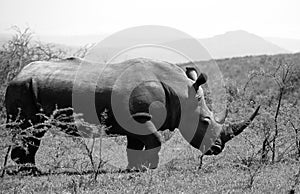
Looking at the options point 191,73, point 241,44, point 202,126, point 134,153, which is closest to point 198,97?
point 202,126

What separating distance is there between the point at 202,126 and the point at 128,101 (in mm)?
1818

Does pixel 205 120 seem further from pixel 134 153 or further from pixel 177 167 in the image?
pixel 134 153

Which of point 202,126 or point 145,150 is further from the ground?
point 202,126

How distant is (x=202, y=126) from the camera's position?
10953 mm

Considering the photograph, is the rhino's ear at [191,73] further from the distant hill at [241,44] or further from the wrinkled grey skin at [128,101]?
the distant hill at [241,44]

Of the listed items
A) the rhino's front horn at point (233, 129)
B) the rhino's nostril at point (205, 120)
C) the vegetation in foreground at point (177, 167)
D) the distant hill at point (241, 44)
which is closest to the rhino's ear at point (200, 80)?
the rhino's nostril at point (205, 120)

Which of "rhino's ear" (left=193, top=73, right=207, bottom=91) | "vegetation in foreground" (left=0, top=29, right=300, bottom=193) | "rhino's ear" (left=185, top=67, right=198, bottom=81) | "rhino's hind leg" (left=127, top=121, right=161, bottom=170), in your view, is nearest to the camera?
"vegetation in foreground" (left=0, top=29, right=300, bottom=193)

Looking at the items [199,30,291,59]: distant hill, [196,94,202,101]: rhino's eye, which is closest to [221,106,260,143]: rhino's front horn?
[196,94,202,101]: rhino's eye

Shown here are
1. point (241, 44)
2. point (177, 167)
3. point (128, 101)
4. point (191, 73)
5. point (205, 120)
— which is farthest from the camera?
point (241, 44)

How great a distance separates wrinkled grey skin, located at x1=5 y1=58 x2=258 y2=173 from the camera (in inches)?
411

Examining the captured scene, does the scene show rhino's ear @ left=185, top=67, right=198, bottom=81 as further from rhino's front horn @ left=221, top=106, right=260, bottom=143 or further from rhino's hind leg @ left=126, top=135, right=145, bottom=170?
rhino's hind leg @ left=126, top=135, right=145, bottom=170

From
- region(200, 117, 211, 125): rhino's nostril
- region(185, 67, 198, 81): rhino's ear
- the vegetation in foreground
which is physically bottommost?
the vegetation in foreground

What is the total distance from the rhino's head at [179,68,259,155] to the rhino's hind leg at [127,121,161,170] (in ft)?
3.20

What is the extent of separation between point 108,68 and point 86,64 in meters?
0.53
